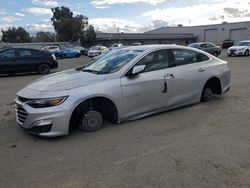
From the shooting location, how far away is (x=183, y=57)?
667 cm

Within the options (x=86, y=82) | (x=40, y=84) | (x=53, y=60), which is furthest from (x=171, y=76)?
(x=53, y=60)

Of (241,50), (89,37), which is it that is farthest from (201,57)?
(89,37)

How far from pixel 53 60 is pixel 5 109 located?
31.4 ft

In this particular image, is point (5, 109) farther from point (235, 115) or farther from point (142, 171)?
point (235, 115)

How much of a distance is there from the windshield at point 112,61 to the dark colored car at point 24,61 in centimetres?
1007

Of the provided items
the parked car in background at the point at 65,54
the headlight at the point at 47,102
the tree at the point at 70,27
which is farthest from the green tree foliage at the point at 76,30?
the headlight at the point at 47,102

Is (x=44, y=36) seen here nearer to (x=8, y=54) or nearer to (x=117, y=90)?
(x=8, y=54)

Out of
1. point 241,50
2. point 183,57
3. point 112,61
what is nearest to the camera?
point 112,61

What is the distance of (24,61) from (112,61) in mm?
10762

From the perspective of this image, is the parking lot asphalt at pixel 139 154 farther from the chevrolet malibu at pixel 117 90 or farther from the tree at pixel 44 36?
the tree at pixel 44 36

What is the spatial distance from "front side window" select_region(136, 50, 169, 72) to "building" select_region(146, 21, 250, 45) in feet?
239

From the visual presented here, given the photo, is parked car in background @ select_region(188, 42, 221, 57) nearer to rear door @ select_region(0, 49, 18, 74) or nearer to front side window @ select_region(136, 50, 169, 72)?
rear door @ select_region(0, 49, 18, 74)

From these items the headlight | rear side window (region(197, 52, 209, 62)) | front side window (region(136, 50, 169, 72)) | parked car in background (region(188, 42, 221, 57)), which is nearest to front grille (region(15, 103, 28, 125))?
the headlight

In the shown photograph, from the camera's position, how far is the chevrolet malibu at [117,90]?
489 cm
